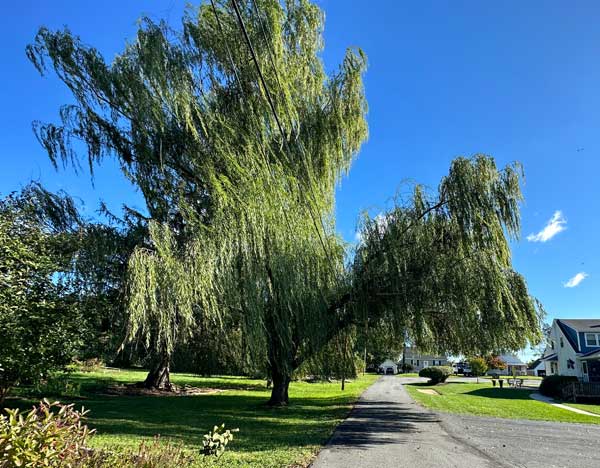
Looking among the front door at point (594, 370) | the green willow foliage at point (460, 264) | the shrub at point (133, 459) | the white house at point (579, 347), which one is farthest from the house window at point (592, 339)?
the shrub at point (133, 459)

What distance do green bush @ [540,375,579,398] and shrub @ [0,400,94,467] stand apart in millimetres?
26861

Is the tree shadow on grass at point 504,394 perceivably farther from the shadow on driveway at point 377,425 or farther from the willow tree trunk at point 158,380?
the willow tree trunk at point 158,380

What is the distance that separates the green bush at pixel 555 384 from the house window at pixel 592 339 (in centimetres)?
971

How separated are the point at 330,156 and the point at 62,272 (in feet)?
25.2

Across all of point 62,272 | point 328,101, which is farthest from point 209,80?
point 62,272

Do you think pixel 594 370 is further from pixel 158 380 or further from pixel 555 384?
pixel 158 380

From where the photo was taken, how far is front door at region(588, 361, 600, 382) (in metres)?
30.6

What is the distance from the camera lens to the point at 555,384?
82.7 ft

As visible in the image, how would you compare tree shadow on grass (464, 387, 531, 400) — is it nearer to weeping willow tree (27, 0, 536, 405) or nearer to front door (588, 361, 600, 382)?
front door (588, 361, 600, 382)

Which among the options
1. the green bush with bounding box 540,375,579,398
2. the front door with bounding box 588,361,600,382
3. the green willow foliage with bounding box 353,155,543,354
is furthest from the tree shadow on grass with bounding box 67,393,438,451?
the front door with bounding box 588,361,600,382

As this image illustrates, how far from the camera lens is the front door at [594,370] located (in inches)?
1203

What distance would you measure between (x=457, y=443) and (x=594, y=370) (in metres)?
28.8

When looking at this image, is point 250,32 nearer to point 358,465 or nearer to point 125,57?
point 125,57

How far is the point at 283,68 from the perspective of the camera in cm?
1183
